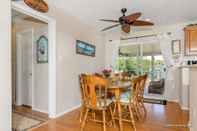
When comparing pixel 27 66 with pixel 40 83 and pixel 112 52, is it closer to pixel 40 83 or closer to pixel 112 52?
pixel 40 83

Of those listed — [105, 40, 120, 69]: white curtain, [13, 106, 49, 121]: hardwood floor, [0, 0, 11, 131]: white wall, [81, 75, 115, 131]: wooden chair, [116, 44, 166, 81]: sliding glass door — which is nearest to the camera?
[0, 0, 11, 131]: white wall

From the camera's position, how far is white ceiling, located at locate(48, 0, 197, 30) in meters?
3.12

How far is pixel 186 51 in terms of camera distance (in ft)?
13.1

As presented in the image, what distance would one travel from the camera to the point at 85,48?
4.34 m

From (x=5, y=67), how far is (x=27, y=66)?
2.07 meters

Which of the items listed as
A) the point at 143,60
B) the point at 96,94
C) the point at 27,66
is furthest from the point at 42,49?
the point at 143,60

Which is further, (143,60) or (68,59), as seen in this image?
(143,60)

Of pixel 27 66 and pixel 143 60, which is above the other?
pixel 143 60

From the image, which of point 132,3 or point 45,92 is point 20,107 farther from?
point 132,3

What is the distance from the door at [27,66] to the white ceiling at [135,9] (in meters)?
1.43

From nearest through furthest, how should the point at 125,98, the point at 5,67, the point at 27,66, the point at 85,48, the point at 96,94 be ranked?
the point at 5,67, the point at 96,94, the point at 125,98, the point at 27,66, the point at 85,48

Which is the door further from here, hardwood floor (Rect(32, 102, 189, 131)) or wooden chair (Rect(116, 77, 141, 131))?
wooden chair (Rect(116, 77, 141, 131))

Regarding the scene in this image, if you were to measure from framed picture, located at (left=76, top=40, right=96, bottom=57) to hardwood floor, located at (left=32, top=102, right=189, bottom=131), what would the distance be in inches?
60.7

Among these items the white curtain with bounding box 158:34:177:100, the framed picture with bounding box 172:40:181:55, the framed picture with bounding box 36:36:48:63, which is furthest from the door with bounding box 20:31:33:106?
the framed picture with bounding box 172:40:181:55
